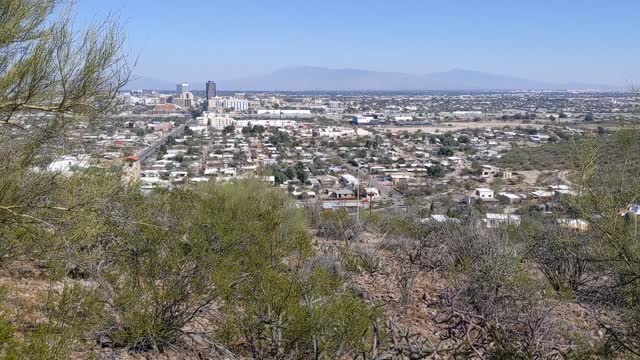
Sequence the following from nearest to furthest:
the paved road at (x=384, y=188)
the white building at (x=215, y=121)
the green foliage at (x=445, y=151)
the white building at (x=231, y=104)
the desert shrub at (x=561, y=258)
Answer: the desert shrub at (x=561, y=258)
the paved road at (x=384, y=188)
the green foliage at (x=445, y=151)
the white building at (x=215, y=121)
the white building at (x=231, y=104)

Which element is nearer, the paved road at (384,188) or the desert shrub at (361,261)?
the desert shrub at (361,261)

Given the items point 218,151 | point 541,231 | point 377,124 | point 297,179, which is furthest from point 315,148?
point 541,231

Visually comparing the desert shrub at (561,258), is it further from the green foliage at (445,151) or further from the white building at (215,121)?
the white building at (215,121)

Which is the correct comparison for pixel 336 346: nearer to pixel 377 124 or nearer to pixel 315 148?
pixel 315 148

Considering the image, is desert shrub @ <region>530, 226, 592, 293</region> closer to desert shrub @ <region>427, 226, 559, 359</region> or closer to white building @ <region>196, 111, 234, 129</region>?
desert shrub @ <region>427, 226, 559, 359</region>

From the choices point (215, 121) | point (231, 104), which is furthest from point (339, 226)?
point (231, 104)

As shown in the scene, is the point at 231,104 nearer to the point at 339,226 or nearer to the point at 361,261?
the point at 339,226

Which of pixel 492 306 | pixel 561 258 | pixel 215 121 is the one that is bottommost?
pixel 215 121

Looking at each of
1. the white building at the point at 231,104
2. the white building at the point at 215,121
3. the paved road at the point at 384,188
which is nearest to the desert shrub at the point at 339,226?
the paved road at the point at 384,188

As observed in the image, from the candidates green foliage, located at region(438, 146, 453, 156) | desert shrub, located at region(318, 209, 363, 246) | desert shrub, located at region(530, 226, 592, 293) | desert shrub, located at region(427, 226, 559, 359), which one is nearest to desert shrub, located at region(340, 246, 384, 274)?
desert shrub, located at region(427, 226, 559, 359)

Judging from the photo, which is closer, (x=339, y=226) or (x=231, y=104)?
(x=339, y=226)

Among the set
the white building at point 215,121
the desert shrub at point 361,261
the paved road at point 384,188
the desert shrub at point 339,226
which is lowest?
the paved road at point 384,188
